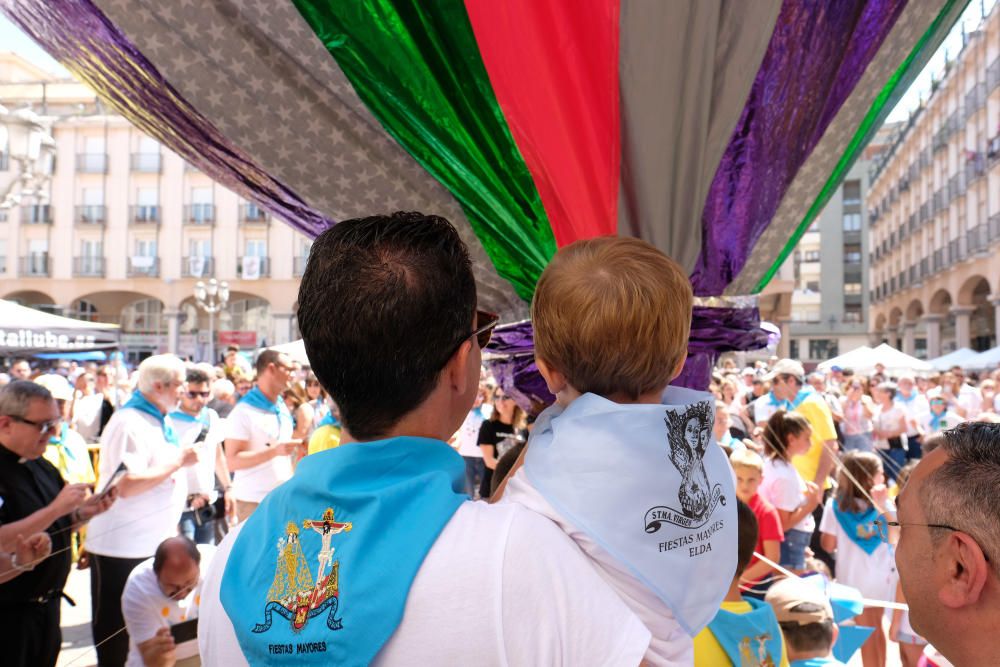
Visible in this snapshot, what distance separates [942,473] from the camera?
1540mm

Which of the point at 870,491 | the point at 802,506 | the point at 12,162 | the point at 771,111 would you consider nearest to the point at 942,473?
the point at 771,111

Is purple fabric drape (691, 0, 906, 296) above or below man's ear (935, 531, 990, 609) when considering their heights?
above

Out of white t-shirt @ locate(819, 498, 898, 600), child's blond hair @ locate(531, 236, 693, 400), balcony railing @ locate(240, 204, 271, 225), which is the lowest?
white t-shirt @ locate(819, 498, 898, 600)

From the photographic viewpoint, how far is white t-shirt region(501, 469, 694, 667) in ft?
4.40

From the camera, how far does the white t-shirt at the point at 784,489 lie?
530 centimetres

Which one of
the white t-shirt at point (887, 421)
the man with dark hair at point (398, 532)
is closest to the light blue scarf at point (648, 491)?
the man with dark hair at point (398, 532)

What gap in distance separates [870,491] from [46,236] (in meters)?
41.1

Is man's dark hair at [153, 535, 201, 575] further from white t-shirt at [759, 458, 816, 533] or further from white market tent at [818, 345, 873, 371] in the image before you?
white market tent at [818, 345, 873, 371]

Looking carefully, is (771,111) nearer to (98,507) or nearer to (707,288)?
(707,288)

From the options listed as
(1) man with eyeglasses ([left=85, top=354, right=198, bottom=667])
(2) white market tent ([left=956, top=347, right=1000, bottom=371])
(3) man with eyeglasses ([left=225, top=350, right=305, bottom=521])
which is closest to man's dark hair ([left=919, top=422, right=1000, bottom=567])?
(1) man with eyeglasses ([left=85, top=354, right=198, bottom=667])

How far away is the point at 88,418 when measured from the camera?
9766 mm

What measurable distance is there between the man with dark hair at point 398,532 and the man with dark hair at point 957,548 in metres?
0.70

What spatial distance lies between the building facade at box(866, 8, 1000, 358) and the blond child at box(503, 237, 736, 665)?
30737mm

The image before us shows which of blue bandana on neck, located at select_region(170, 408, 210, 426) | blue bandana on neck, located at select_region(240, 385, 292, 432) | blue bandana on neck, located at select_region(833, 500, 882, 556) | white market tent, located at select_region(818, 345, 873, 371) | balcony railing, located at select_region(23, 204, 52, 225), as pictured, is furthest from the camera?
Answer: balcony railing, located at select_region(23, 204, 52, 225)
